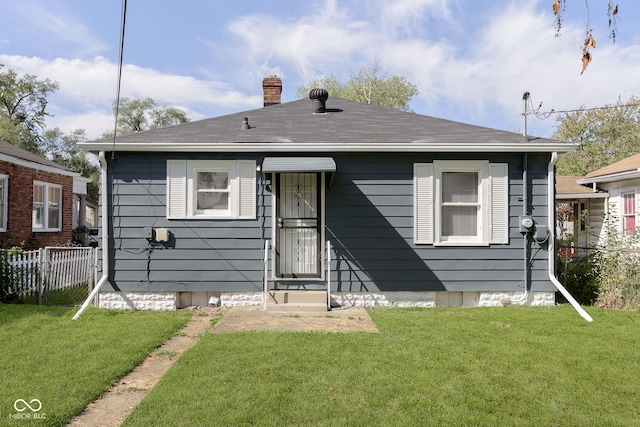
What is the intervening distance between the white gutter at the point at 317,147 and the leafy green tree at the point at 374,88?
2327 centimetres

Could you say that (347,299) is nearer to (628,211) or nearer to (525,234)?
(525,234)

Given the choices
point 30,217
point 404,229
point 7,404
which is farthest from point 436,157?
point 30,217

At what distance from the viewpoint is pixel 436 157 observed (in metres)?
7.18

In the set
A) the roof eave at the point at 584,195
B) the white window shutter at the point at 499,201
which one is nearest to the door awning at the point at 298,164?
the white window shutter at the point at 499,201

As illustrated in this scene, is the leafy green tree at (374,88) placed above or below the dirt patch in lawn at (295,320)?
above

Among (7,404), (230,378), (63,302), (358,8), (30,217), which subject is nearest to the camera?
(7,404)

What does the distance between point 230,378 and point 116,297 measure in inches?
167

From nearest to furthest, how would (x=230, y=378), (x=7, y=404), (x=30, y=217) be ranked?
(x=7, y=404)
(x=230, y=378)
(x=30, y=217)

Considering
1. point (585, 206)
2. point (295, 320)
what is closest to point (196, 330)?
point (295, 320)

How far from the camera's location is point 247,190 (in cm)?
714

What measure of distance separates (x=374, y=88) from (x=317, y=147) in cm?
2466

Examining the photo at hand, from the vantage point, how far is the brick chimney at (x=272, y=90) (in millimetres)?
10430

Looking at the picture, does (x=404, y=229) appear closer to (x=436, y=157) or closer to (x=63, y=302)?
(x=436, y=157)

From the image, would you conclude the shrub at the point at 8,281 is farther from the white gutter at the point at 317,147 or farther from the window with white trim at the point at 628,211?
the window with white trim at the point at 628,211
